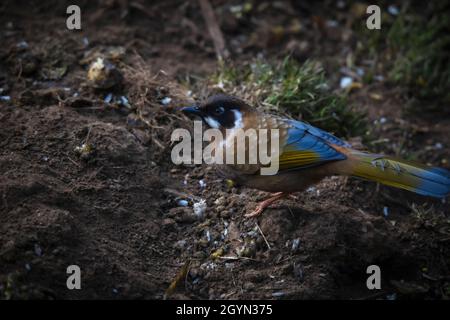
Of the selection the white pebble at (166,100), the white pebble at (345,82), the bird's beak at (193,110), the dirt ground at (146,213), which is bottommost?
the dirt ground at (146,213)

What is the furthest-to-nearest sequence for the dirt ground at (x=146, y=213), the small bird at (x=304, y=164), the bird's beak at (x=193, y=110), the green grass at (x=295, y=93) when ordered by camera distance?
the green grass at (x=295, y=93)
the bird's beak at (x=193, y=110)
the small bird at (x=304, y=164)
the dirt ground at (x=146, y=213)

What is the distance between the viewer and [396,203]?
531cm

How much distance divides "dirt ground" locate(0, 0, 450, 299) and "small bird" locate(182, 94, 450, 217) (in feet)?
0.94

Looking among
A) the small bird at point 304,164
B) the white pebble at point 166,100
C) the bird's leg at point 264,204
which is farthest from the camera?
the white pebble at point 166,100

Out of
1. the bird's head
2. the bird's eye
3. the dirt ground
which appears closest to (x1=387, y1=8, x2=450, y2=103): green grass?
the dirt ground

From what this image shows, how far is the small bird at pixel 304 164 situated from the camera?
4340 mm

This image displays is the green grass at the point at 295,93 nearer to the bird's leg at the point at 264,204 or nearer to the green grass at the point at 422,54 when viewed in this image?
the bird's leg at the point at 264,204

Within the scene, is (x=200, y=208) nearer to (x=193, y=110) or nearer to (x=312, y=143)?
(x=193, y=110)

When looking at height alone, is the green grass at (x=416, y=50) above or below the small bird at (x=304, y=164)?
above

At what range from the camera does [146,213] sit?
4512 mm

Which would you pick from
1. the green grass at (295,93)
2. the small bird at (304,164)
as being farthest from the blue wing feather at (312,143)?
the green grass at (295,93)
